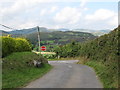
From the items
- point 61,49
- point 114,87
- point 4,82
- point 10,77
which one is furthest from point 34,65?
point 61,49

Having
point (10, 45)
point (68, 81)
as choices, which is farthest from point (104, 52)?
point (10, 45)

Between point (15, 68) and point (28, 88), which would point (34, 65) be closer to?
point (15, 68)

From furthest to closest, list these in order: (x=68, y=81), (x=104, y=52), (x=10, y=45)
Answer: (x=10, y=45), (x=104, y=52), (x=68, y=81)

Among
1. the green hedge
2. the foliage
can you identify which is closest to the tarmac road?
the foliage

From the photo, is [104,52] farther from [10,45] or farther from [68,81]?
[10,45]

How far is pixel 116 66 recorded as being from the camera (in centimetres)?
1430

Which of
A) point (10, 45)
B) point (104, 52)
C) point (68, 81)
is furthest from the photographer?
point (10, 45)

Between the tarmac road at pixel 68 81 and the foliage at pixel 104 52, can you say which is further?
the foliage at pixel 104 52

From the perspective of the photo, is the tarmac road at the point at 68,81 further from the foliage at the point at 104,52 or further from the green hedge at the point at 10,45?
the green hedge at the point at 10,45

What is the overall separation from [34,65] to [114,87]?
500 inches

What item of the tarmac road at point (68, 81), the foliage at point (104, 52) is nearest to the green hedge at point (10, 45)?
the tarmac road at point (68, 81)

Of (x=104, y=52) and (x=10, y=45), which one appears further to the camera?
(x=10, y=45)

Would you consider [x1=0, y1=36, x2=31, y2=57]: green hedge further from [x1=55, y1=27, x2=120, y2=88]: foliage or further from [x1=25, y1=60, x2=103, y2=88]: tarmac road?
[x1=55, y1=27, x2=120, y2=88]: foliage

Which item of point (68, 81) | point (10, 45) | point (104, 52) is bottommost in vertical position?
point (68, 81)
